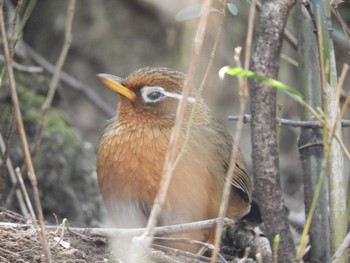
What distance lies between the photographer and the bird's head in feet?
18.1

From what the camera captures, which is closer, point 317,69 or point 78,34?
point 317,69

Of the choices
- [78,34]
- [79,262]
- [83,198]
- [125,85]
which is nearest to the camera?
[79,262]

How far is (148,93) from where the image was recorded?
18.2ft

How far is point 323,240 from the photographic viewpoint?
5199mm

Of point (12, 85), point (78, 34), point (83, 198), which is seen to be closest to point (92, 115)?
point (78, 34)

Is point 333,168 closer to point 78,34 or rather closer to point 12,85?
point 12,85

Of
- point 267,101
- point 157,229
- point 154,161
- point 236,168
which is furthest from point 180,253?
point 236,168

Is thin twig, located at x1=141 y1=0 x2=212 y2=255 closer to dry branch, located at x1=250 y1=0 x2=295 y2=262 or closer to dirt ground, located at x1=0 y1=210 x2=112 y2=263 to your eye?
dirt ground, located at x1=0 y1=210 x2=112 y2=263

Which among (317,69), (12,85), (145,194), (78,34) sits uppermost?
(78,34)

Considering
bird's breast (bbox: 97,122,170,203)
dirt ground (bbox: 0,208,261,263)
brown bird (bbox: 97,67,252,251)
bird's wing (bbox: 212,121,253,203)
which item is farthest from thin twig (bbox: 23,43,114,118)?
dirt ground (bbox: 0,208,261,263)

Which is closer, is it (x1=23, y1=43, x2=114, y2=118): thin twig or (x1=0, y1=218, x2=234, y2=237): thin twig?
(x1=0, y1=218, x2=234, y2=237): thin twig

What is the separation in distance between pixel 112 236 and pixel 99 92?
15.1 feet

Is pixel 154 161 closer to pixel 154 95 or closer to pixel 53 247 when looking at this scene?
pixel 154 95

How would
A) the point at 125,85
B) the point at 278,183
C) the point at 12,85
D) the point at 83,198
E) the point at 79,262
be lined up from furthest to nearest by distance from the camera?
the point at 83,198 → the point at 125,85 → the point at 278,183 → the point at 79,262 → the point at 12,85
